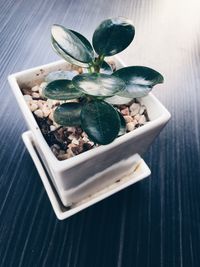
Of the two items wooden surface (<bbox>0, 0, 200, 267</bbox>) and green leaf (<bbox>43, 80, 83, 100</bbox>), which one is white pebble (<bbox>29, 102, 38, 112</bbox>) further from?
wooden surface (<bbox>0, 0, 200, 267</bbox>)

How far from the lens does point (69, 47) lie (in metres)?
0.33

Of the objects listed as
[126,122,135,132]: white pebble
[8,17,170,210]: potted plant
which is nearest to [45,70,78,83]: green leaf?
[8,17,170,210]: potted plant

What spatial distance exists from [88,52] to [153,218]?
0.30 m

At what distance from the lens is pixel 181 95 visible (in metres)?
0.65

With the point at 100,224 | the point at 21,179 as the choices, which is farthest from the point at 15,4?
the point at 100,224

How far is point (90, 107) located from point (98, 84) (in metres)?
0.04

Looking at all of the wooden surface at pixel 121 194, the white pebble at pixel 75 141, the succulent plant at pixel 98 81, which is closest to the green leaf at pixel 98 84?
the succulent plant at pixel 98 81

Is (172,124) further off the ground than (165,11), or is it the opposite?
(165,11)

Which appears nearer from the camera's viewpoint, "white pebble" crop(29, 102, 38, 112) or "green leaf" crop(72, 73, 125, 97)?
"green leaf" crop(72, 73, 125, 97)

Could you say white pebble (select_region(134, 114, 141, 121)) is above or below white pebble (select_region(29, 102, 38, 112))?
below

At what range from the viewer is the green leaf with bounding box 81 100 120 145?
32 cm

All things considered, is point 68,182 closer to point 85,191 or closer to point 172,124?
point 85,191

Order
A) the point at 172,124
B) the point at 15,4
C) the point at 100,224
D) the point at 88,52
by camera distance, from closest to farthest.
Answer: the point at 88,52 < the point at 100,224 < the point at 172,124 < the point at 15,4

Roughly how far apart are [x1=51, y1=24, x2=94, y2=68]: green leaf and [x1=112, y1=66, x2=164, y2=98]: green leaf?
0.05 m
